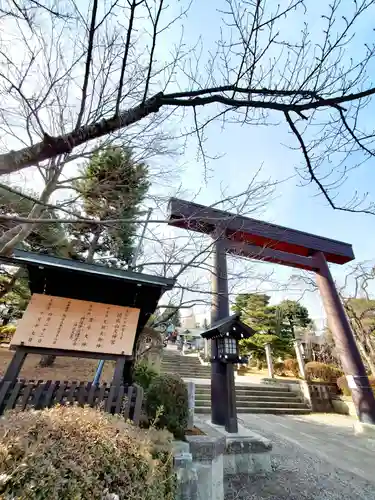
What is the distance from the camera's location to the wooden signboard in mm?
3633

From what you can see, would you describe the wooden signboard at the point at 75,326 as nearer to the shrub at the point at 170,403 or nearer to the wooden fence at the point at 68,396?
the wooden fence at the point at 68,396

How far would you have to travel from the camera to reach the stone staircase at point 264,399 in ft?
29.6

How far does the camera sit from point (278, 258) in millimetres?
8141

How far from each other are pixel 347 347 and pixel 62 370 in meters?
9.87

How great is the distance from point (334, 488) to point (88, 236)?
11.0 metres

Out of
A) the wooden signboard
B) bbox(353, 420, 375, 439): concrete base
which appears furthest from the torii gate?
the wooden signboard

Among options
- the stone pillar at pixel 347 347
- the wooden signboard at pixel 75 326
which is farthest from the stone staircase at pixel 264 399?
the wooden signboard at pixel 75 326

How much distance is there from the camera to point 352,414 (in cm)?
970

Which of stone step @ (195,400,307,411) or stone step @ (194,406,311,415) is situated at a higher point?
stone step @ (195,400,307,411)

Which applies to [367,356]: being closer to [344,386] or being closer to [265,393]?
[344,386]

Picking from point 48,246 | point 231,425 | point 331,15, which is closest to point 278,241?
point 231,425

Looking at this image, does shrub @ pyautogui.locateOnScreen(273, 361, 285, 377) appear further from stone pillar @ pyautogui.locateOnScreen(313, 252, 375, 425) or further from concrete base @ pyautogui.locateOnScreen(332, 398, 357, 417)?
stone pillar @ pyautogui.locateOnScreen(313, 252, 375, 425)

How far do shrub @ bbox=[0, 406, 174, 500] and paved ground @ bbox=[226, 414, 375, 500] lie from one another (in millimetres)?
2710

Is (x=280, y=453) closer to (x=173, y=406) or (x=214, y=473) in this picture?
(x=214, y=473)
